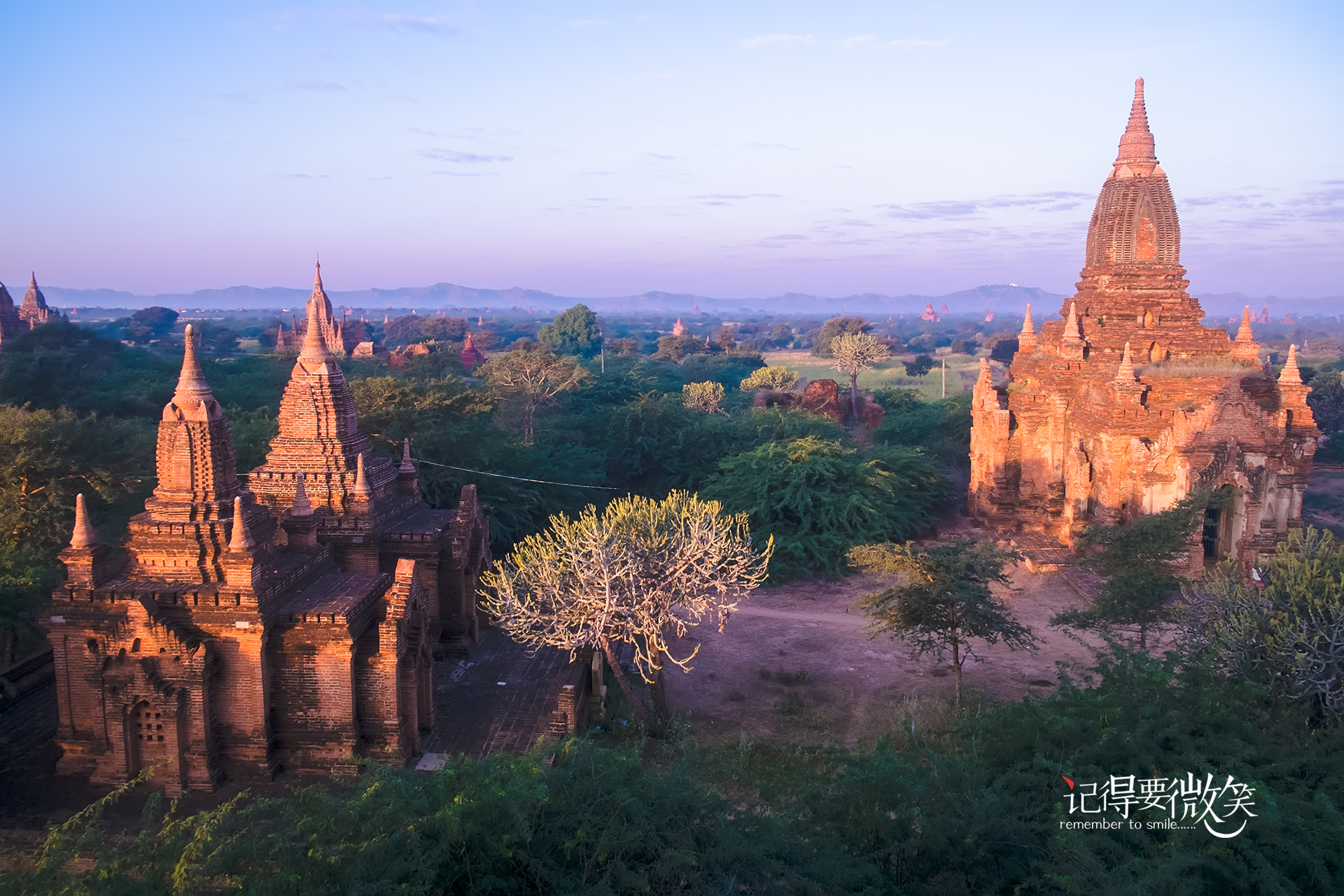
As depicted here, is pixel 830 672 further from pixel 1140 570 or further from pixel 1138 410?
pixel 1138 410

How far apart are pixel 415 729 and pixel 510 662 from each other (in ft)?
11.3

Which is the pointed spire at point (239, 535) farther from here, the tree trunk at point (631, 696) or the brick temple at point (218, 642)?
the tree trunk at point (631, 696)

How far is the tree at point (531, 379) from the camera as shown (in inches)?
1834

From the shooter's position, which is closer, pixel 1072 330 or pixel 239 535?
pixel 239 535

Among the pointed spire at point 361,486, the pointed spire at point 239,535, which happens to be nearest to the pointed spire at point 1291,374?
the pointed spire at point 361,486

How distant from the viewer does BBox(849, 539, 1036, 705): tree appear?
667 inches

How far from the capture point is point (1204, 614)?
48.5ft

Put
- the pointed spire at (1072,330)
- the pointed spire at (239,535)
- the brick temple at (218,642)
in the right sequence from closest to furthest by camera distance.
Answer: the brick temple at (218,642) < the pointed spire at (239,535) < the pointed spire at (1072,330)

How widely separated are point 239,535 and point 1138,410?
2255 centimetres

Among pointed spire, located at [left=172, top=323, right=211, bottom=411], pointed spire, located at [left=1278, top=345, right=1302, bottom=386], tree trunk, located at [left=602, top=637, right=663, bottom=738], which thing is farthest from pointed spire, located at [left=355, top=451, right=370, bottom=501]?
pointed spire, located at [left=1278, top=345, right=1302, bottom=386]

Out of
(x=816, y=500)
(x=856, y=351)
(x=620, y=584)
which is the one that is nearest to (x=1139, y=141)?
(x=816, y=500)

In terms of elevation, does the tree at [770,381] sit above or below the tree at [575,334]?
below

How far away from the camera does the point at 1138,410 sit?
958 inches

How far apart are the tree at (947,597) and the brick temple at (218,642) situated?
916cm
